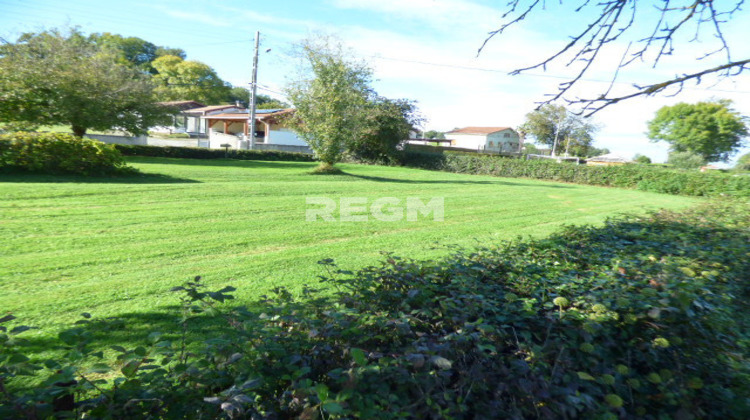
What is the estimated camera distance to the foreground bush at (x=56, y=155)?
946cm

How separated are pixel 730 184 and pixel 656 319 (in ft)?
73.7

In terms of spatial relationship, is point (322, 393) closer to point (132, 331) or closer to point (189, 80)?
point (132, 331)

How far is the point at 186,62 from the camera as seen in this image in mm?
49875

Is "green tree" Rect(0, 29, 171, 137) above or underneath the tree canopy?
underneath

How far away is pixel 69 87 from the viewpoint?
1541cm

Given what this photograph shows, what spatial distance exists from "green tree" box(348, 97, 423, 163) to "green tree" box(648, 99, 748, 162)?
41.7 meters

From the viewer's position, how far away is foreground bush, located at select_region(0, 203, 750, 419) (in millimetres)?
1160

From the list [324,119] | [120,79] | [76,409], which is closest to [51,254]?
[76,409]

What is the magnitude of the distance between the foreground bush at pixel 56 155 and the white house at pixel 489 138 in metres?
55.3

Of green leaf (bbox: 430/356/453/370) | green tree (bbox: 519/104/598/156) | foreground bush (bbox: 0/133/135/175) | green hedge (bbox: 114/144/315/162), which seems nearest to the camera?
green leaf (bbox: 430/356/453/370)

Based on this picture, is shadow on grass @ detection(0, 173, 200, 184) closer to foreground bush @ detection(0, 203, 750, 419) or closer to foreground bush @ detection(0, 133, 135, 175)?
foreground bush @ detection(0, 133, 135, 175)

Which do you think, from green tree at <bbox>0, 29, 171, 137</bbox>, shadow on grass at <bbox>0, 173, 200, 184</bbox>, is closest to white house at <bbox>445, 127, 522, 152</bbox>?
green tree at <bbox>0, 29, 171, 137</bbox>

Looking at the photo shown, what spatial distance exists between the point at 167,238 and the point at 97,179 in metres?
6.34

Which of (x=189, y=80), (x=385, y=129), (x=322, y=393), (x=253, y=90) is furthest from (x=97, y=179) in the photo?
(x=189, y=80)
